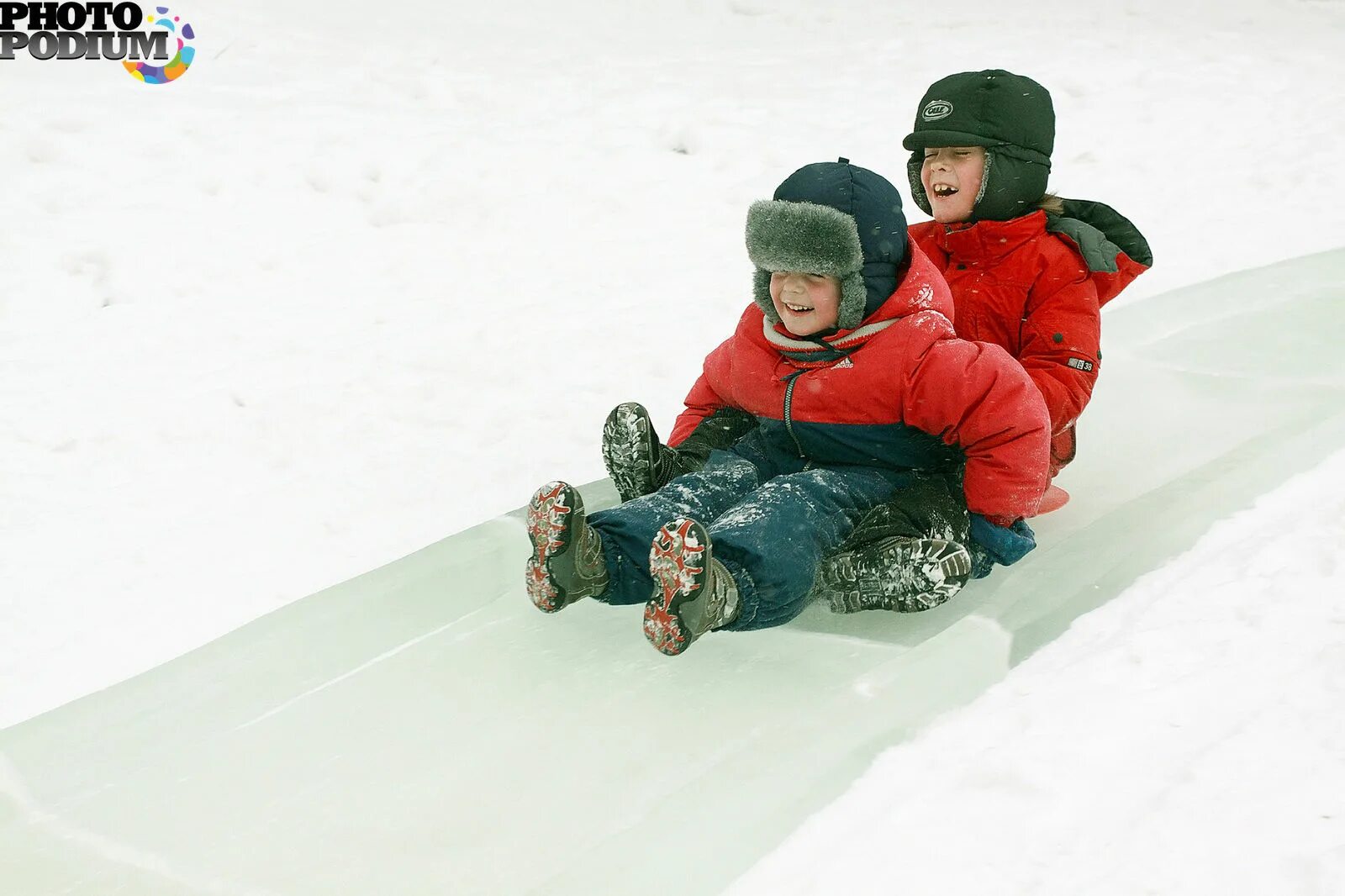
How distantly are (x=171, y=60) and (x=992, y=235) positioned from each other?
4.69 meters

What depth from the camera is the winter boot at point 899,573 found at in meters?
2.23

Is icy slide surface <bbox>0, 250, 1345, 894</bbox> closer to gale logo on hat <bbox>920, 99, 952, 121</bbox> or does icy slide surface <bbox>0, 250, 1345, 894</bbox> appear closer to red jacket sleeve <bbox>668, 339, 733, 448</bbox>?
red jacket sleeve <bbox>668, 339, 733, 448</bbox>

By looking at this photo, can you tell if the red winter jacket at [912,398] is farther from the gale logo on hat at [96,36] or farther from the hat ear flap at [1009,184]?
the gale logo on hat at [96,36]

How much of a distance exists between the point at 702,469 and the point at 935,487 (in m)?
0.44

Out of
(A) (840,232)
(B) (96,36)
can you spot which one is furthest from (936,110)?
(B) (96,36)

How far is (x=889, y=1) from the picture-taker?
338 inches

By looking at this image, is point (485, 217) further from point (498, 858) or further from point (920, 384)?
point (498, 858)

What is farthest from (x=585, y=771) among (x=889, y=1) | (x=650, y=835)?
(x=889, y=1)

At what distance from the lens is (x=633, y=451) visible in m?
2.52

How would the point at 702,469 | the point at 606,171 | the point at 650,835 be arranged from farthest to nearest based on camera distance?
the point at 606,171, the point at 702,469, the point at 650,835

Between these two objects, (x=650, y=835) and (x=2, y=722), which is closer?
(x=650, y=835)

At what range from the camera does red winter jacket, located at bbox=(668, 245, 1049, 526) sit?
7.60 ft

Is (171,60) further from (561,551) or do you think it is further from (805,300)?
(561,551)

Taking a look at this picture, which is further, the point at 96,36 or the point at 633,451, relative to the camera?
the point at 96,36
